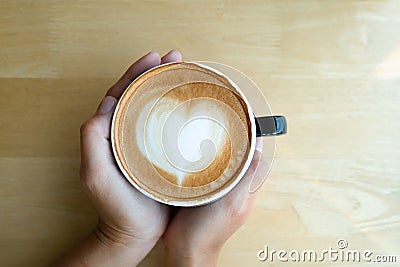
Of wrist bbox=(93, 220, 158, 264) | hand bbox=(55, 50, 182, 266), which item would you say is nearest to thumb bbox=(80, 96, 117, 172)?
hand bbox=(55, 50, 182, 266)

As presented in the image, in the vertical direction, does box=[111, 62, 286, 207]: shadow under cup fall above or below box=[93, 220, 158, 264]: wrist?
above

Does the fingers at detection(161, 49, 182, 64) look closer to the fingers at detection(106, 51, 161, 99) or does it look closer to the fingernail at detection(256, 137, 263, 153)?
the fingers at detection(106, 51, 161, 99)

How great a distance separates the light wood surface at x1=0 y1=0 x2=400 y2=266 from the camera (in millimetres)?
747

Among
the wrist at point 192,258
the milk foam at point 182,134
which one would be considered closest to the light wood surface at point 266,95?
the wrist at point 192,258

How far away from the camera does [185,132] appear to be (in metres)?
0.63

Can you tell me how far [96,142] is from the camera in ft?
2.04

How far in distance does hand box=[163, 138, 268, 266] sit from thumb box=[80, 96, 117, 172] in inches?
5.0

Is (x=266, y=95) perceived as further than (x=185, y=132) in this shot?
Yes

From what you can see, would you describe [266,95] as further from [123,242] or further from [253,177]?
[123,242]

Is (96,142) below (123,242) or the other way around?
the other way around

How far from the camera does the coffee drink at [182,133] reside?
62cm

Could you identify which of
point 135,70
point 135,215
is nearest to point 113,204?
point 135,215

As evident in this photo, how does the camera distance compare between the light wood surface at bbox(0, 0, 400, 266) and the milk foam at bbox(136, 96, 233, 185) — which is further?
the light wood surface at bbox(0, 0, 400, 266)

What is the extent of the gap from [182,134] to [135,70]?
4.3 inches
